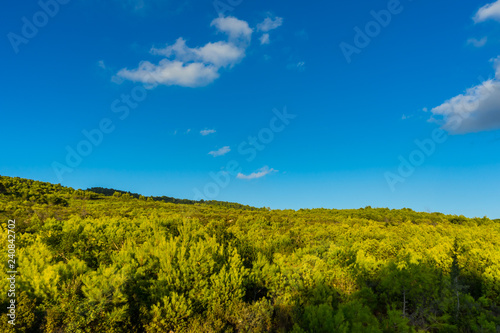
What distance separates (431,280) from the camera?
67.4ft

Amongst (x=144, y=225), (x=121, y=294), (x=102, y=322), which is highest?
(x=144, y=225)

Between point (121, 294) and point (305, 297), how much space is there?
44.7ft

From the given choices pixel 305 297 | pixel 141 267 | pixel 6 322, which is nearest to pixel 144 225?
pixel 141 267

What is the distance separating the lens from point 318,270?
2305 cm

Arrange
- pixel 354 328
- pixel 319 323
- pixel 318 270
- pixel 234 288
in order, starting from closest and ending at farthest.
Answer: pixel 354 328 → pixel 319 323 → pixel 234 288 → pixel 318 270

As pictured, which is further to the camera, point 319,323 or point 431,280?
point 431,280

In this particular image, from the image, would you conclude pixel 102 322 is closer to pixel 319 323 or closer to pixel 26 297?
pixel 26 297

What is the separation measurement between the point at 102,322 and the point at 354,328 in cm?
1474

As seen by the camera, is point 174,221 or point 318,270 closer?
point 318,270

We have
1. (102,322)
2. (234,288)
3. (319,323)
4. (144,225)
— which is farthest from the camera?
(144,225)

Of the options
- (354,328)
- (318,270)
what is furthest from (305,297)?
(354,328)

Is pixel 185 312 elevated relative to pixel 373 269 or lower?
lower

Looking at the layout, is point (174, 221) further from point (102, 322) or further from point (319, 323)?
point (319, 323)

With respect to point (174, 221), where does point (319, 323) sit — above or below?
below
